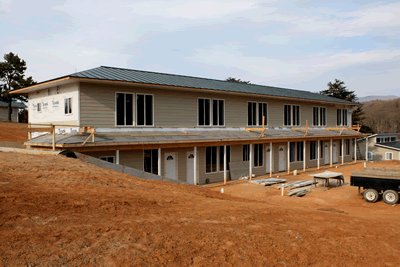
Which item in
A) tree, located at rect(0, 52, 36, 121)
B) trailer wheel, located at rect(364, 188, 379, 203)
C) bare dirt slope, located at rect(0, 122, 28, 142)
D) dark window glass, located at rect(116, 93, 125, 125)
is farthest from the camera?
tree, located at rect(0, 52, 36, 121)

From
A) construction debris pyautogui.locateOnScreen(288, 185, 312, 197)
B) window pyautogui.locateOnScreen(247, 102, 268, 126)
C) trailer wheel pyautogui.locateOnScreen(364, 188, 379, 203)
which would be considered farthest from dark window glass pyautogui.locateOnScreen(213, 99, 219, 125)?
trailer wheel pyautogui.locateOnScreen(364, 188, 379, 203)

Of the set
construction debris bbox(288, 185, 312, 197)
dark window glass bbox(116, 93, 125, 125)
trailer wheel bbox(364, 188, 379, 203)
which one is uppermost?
dark window glass bbox(116, 93, 125, 125)

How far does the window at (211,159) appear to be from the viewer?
19.9m

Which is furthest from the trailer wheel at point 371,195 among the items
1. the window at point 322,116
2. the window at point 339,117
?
the window at point 339,117

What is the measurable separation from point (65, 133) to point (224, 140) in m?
9.08

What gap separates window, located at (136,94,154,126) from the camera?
54.1 feet

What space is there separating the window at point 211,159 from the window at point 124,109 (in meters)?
6.09

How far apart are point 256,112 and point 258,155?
347 centimetres

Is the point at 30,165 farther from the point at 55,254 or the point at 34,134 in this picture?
the point at 34,134

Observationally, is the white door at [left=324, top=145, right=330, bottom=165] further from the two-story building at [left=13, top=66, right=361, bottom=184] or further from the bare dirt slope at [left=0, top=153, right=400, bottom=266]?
the bare dirt slope at [left=0, top=153, right=400, bottom=266]

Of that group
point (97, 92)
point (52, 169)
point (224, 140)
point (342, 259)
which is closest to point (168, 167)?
point (224, 140)

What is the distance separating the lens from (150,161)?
16.9 metres

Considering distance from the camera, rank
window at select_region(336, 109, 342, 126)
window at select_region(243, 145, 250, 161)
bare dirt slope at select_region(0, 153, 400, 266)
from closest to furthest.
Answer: bare dirt slope at select_region(0, 153, 400, 266), window at select_region(243, 145, 250, 161), window at select_region(336, 109, 342, 126)

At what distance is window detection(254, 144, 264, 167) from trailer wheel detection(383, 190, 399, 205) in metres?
10.6
